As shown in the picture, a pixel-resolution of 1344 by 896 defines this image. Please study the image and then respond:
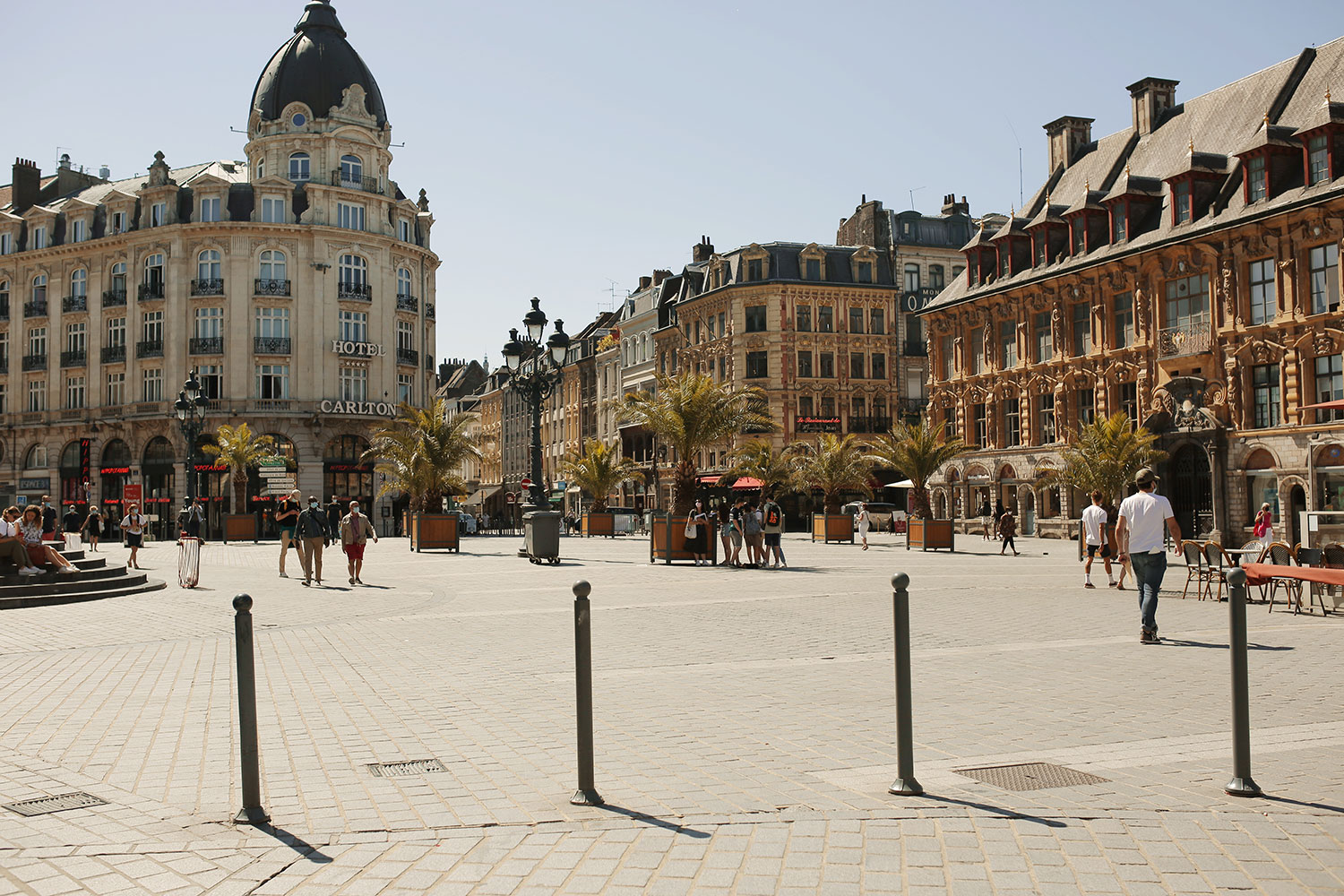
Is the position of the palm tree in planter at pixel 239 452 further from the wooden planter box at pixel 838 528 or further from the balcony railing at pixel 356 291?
the wooden planter box at pixel 838 528

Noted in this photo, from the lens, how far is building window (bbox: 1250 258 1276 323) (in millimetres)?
35469

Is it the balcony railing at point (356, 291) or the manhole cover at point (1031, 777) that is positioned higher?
the balcony railing at point (356, 291)

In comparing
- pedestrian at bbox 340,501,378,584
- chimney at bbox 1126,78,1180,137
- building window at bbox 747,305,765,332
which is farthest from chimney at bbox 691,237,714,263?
pedestrian at bbox 340,501,378,584

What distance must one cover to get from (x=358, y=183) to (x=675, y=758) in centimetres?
5882

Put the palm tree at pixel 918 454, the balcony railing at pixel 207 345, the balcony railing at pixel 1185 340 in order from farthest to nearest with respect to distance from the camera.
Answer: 1. the balcony railing at pixel 207 345
2. the palm tree at pixel 918 454
3. the balcony railing at pixel 1185 340

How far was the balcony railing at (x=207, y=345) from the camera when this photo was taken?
58.0 m

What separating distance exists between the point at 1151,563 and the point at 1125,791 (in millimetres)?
7058

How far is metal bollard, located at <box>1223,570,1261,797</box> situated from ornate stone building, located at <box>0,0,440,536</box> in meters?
55.8

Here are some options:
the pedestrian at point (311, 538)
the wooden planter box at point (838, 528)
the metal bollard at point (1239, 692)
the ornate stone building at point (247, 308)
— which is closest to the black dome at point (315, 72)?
the ornate stone building at point (247, 308)

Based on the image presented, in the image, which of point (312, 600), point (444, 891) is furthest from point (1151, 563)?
point (312, 600)

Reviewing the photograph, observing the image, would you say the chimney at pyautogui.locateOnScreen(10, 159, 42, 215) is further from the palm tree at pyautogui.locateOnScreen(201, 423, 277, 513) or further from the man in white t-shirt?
the man in white t-shirt

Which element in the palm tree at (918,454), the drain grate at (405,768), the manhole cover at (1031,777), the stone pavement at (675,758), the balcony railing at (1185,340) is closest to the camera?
the stone pavement at (675,758)

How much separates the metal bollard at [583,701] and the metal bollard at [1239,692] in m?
2.93

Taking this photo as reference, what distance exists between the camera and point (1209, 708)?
7.87 m
